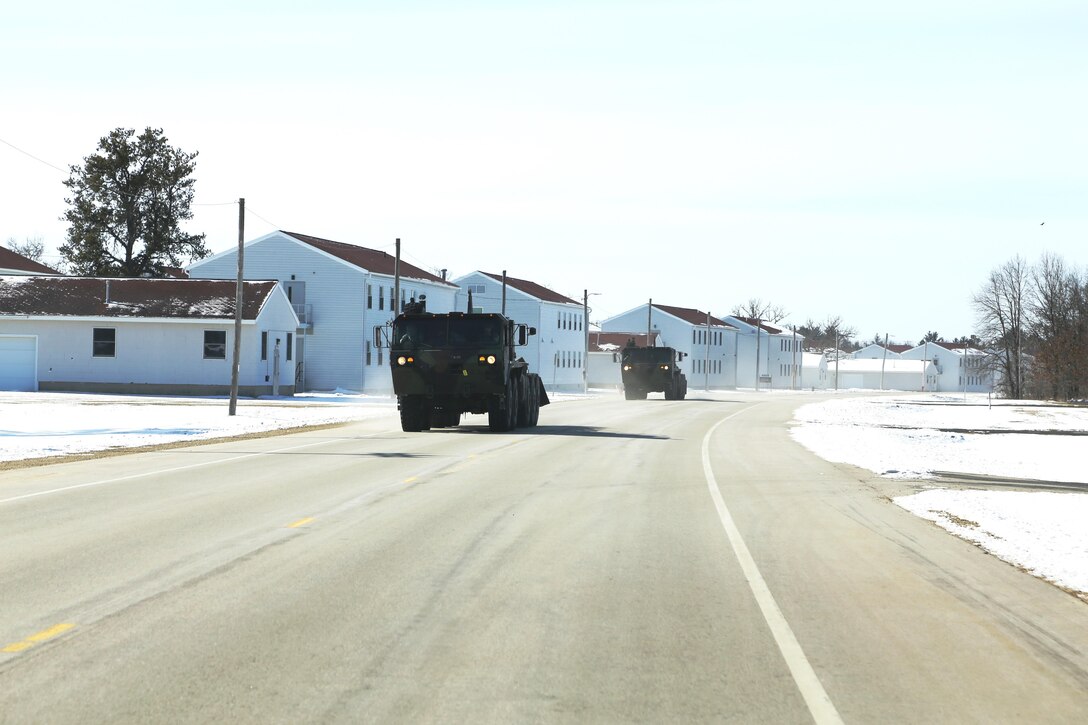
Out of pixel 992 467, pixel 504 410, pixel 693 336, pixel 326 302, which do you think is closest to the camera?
pixel 992 467

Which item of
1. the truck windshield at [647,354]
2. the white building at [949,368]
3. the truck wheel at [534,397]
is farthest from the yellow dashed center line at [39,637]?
the white building at [949,368]

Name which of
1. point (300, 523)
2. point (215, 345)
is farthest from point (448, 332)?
point (215, 345)

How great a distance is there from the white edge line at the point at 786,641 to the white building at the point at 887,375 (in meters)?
160

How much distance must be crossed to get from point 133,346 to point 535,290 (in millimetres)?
46458

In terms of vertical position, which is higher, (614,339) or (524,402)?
(614,339)

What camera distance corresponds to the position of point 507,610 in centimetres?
821

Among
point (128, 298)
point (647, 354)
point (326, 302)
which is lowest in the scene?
point (647, 354)

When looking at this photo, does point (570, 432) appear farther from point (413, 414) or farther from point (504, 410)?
point (413, 414)

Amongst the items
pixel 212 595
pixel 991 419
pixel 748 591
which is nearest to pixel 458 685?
pixel 212 595

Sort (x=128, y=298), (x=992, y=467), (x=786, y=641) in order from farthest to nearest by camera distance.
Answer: (x=128, y=298) < (x=992, y=467) < (x=786, y=641)

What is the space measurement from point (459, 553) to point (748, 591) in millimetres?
2723

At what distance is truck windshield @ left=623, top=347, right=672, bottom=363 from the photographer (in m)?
63.3

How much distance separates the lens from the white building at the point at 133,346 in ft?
185

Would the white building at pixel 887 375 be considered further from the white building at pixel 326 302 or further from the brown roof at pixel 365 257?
the white building at pixel 326 302
